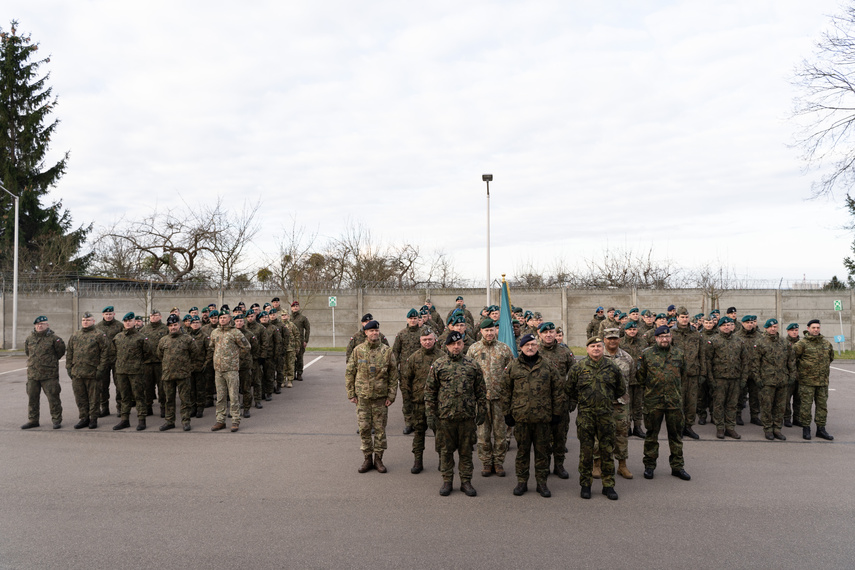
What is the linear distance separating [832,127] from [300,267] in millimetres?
23925

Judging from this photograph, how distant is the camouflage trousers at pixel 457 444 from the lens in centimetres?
611

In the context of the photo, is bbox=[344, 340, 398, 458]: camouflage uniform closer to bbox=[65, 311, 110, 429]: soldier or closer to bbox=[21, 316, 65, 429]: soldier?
bbox=[65, 311, 110, 429]: soldier

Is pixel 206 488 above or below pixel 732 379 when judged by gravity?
below

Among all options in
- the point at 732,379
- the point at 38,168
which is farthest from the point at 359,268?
the point at 732,379

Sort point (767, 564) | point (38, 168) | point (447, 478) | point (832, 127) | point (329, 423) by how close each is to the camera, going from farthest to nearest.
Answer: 1. point (38, 168)
2. point (832, 127)
3. point (329, 423)
4. point (447, 478)
5. point (767, 564)

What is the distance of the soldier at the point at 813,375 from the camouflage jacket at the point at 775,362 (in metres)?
0.18

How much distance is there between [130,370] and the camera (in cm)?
928

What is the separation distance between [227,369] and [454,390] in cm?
480

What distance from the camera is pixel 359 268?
33.8 metres

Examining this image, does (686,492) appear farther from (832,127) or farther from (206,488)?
(832,127)

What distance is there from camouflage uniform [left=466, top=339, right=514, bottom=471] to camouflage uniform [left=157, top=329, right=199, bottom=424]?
5112 millimetres

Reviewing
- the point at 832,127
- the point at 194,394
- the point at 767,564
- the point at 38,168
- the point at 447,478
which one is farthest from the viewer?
the point at 38,168

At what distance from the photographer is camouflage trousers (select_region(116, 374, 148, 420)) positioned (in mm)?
9320

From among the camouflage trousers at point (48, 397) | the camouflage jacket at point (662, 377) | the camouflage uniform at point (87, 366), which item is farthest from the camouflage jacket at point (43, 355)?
the camouflage jacket at point (662, 377)
